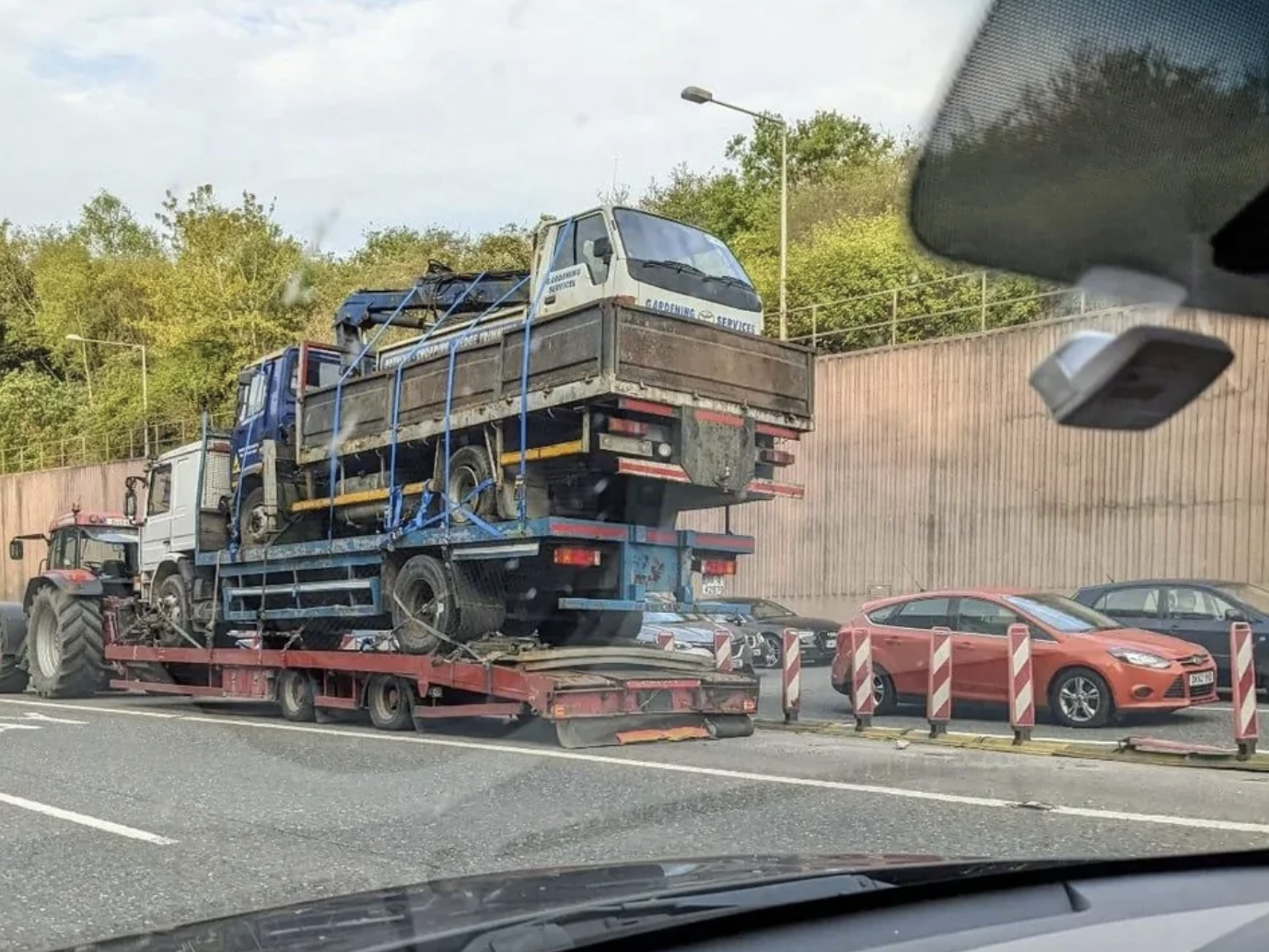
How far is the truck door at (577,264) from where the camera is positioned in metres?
10.5

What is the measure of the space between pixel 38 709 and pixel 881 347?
10.1 m

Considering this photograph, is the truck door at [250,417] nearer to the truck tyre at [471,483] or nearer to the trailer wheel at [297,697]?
the trailer wheel at [297,697]

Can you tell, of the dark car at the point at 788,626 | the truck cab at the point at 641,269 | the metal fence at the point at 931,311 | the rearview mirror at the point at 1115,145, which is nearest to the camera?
the rearview mirror at the point at 1115,145

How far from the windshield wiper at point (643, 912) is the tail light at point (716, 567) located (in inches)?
340

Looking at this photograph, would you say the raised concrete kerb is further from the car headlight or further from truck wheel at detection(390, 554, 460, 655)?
truck wheel at detection(390, 554, 460, 655)

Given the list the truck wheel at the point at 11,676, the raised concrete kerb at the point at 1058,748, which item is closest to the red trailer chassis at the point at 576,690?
the raised concrete kerb at the point at 1058,748

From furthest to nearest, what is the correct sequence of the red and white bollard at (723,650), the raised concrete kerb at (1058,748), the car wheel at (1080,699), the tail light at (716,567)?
1. the red and white bollard at (723,650)
2. the car wheel at (1080,699)
3. the tail light at (716,567)
4. the raised concrete kerb at (1058,748)

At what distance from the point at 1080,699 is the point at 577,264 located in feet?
18.3

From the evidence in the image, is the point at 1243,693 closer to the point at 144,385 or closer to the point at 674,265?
the point at 674,265

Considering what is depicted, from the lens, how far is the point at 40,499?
2841 centimetres

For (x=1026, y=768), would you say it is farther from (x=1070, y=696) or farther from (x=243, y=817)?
(x=243, y=817)

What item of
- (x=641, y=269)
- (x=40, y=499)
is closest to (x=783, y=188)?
(x=641, y=269)

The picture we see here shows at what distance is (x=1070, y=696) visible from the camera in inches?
468

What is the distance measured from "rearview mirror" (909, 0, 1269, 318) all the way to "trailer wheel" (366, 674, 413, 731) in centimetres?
962
